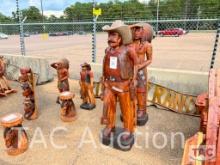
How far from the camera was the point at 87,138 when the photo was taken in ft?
11.4

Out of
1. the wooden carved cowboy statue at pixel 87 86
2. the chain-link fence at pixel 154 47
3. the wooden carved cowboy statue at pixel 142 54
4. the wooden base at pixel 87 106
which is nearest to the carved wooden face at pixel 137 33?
the wooden carved cowboy statue at pixel 142 54

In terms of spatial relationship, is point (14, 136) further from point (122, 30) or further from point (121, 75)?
point (122, 30)

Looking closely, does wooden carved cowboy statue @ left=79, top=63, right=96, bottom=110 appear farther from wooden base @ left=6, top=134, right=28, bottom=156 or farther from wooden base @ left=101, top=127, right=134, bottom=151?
wooden base @ left=6, top=134, right=28, bottom=156

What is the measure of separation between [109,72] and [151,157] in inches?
49.0

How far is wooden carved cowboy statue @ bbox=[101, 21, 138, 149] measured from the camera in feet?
9.30

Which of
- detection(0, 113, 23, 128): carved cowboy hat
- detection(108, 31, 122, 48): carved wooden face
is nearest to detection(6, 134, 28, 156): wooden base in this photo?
detection(0, 113, 23, 128): carved cowboy hat

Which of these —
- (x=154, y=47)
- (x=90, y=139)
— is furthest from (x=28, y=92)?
(x=154, y=47)

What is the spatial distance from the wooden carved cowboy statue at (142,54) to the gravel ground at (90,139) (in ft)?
1.22

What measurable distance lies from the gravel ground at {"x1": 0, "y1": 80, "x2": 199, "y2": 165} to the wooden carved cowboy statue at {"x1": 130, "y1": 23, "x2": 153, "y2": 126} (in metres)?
0.37

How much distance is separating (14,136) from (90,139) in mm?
1066

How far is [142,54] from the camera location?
3590mm

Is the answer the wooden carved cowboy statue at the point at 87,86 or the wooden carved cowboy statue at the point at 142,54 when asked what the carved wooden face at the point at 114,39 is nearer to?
the wooden carved cowboy statue at the point at 142,54

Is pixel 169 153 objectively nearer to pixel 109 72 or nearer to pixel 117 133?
pixel 117 133

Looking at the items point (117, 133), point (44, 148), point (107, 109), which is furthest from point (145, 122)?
point (44, 148)
